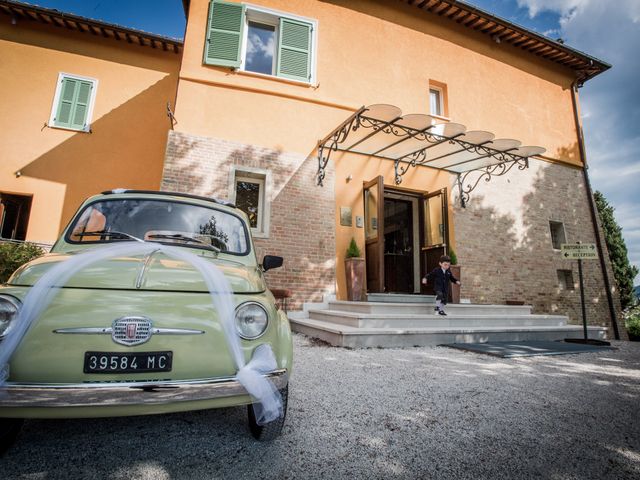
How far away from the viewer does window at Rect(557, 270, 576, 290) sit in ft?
30.1

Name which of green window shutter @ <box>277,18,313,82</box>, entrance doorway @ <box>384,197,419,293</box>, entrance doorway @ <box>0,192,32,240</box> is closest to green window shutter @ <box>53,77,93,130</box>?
entrance doorway @ <box>0,192,32,240</box>

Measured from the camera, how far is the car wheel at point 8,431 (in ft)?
4.92

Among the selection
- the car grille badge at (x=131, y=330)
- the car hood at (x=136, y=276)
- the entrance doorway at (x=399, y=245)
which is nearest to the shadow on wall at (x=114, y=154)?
the entrance doorway at (x=399, y=245)

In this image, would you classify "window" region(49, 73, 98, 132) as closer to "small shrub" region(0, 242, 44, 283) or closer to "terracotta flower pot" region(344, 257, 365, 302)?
"small shrub" region(0, 242, 44, 283)

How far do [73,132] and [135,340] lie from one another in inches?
373

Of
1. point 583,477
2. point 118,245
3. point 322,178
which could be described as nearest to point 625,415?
point 583,477

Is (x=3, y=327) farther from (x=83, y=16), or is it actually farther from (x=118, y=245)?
(x=83, y=16)

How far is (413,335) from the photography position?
491cm

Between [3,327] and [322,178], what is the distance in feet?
20.6

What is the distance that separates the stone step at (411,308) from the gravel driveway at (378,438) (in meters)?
2.59

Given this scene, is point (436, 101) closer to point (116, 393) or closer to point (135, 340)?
point (135, 340)

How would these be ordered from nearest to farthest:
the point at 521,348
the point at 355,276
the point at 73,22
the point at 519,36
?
1. the point at 521,348
2. the point at 355,276
3. the point at 73,22
4. the point at 519,36

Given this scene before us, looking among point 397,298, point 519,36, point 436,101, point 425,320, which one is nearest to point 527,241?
point 436,101

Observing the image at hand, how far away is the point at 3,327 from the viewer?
4.54 ft
